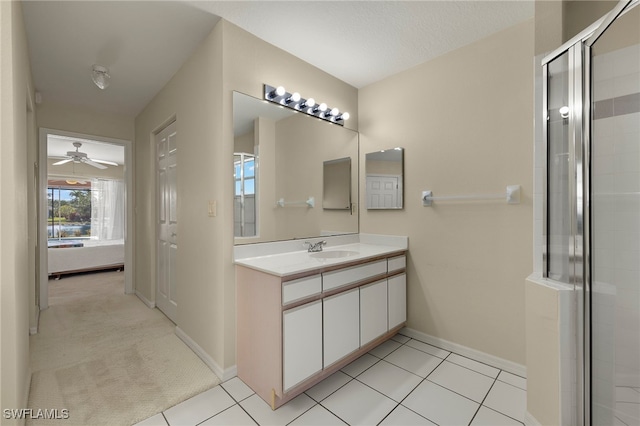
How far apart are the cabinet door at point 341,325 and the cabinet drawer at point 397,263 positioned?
0.50 metres

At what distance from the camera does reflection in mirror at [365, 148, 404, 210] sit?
102 inches

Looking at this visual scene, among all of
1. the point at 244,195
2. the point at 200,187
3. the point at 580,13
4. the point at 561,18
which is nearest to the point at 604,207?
the point at 561,18

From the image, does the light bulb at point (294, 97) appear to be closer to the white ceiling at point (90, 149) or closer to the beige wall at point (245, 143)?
the beige wall at point (245, 143)

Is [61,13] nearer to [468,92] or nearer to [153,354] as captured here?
[153,354]

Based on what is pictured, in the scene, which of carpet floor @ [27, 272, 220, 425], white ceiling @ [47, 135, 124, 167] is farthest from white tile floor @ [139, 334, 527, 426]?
white ceiling @ [47, 135, 124, 167]

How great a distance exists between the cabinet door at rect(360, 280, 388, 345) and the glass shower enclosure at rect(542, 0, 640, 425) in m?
1.13

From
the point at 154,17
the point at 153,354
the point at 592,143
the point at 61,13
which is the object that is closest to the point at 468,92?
the point at 592,143

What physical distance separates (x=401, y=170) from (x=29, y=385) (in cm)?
317

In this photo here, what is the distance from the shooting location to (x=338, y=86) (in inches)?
109

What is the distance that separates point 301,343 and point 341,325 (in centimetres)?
34

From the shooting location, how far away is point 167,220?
3.01 metres

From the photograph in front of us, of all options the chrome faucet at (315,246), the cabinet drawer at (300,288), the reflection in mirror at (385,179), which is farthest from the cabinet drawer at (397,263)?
the cabinet drawer at (300,288)

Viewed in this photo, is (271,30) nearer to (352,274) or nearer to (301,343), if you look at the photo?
(352,274)

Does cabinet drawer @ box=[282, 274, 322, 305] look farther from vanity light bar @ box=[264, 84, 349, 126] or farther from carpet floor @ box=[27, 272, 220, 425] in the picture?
vanity light bar @ box=[264, 84, 349, 126]
